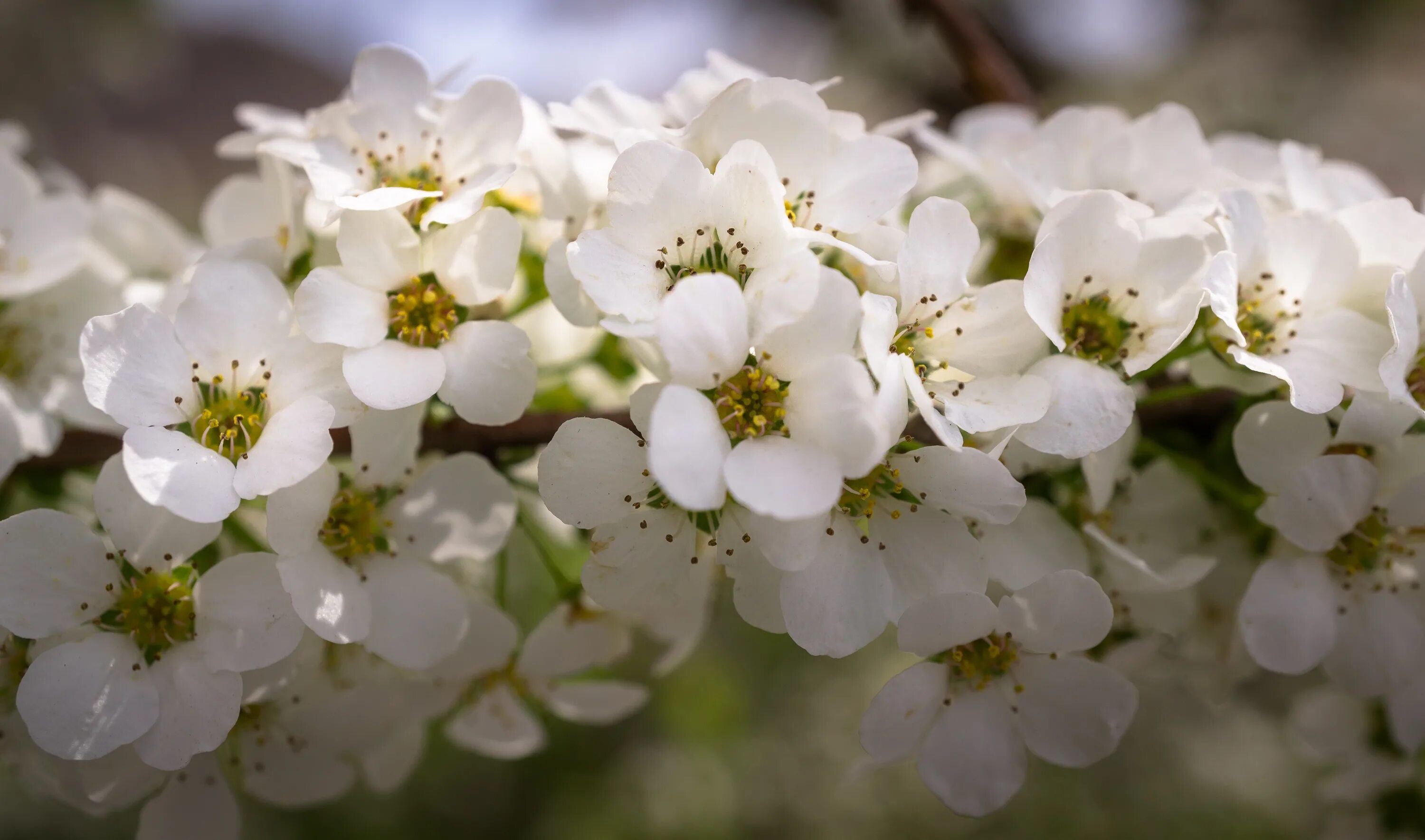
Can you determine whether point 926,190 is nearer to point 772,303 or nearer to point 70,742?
point 772,303

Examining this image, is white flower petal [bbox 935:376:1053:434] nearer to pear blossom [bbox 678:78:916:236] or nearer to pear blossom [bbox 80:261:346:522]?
pear blossom [bbox 678:78:916:236]

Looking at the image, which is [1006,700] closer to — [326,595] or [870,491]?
[870,491]

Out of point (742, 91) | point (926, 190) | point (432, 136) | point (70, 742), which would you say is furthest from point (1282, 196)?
point (70, 742)

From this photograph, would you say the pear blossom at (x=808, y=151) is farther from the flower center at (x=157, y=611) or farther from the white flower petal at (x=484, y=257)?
the flower center at (x=157, y=611)

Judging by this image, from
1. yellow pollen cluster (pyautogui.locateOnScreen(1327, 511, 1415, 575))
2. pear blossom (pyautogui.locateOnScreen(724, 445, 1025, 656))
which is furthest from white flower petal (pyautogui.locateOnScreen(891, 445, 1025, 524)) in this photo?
yellow pollen cluster (pyautogui.locateOnScreen(1327, 511, 1415, 575))

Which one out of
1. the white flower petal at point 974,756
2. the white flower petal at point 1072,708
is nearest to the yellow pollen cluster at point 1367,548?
the white flower petal at point 1072,708
